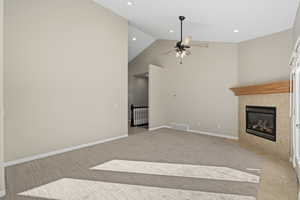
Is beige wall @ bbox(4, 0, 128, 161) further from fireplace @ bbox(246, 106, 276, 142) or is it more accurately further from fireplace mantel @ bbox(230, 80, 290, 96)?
fireplace @ bbox(246, 106, 276, 142)

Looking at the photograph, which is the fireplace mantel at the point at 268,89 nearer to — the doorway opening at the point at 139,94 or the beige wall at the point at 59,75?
the beige wall at the point at 59,75

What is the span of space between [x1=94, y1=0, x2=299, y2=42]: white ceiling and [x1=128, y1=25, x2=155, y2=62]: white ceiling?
1136 mm

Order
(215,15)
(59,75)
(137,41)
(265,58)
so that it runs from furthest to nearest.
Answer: (137,41) < (265,58) < (215,15) < (59,75)

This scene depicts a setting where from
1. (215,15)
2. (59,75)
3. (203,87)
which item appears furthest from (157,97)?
(59,75)

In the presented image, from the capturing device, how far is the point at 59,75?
12.1ft

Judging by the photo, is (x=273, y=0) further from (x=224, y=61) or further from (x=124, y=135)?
(x=124, y=135)

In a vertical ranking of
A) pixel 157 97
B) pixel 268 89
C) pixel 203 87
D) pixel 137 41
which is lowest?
pixel 157 97

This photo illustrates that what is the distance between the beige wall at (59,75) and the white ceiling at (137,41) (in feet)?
5.24

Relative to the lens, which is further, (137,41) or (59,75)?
(137,41)

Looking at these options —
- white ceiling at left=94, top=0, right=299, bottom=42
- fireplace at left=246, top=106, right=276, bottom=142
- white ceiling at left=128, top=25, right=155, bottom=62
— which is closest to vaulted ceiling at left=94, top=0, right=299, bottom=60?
white ceiling at left=94, top=0, right=299, bottom=42

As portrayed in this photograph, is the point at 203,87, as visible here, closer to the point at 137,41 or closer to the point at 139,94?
the point at 137,41

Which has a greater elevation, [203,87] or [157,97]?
[203,87]

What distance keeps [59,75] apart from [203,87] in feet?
15.7

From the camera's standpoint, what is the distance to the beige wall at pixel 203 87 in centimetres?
541
